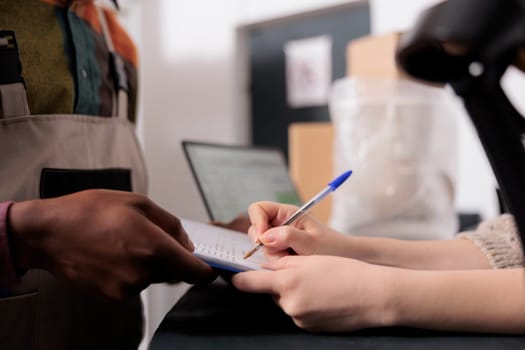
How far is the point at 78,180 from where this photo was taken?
24.2 inches

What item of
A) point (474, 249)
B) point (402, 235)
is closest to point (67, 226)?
point (474, 249)

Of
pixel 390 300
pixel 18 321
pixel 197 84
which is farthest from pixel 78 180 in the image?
pixel 197 84

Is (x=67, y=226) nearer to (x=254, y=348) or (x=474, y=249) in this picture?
(x=254, y=348)

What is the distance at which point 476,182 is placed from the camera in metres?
1.48

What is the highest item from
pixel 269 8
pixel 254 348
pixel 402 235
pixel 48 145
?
pixel 269 8

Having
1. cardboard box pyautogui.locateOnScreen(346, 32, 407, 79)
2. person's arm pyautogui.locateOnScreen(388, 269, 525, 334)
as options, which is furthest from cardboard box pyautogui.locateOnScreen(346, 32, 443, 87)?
person's arm pyautogui.locateOnScreen(388, 269, 525, 334)

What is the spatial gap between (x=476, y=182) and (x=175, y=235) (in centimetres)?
129

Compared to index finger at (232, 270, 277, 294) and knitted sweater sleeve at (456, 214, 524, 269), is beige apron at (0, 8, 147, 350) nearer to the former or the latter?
index finger at (232, 270, 277, 294)

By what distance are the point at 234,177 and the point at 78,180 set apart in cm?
39

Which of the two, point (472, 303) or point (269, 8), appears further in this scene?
point (269, 8)

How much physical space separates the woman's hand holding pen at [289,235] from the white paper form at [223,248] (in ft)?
0.07

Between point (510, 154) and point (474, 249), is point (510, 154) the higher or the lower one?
the higher one

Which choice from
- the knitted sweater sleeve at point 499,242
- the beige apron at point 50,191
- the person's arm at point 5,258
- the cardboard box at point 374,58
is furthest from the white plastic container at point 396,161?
the person's arm at point 5,258

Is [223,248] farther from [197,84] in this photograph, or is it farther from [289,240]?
[197,84]
